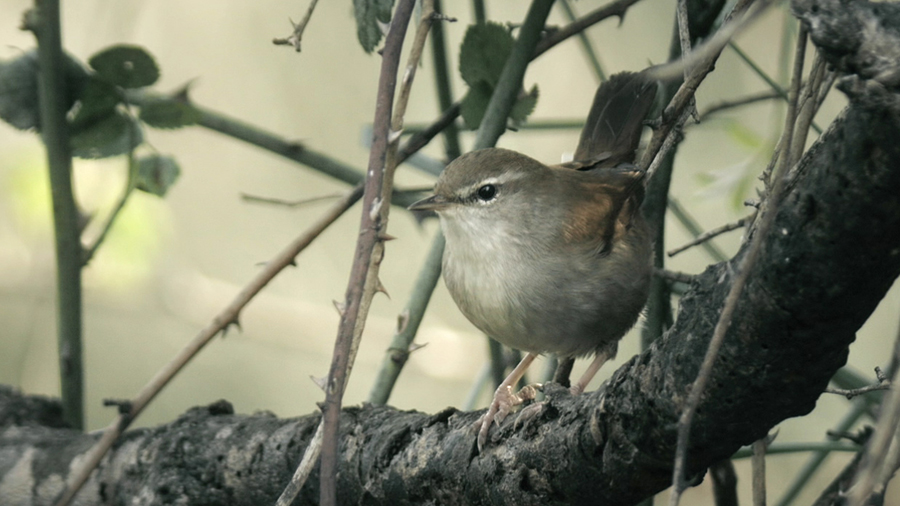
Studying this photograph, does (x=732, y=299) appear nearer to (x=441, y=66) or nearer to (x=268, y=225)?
(x=441, y=66)

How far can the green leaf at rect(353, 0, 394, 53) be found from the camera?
1736 millimetres

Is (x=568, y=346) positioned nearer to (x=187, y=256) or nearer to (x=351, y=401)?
(x=351, y=401)

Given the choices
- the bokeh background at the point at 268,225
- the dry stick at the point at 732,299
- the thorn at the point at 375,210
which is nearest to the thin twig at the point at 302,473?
the thorn at the point at 375,210

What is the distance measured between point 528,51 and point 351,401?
3588 millimetres

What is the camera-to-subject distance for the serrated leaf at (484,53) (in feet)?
7.09

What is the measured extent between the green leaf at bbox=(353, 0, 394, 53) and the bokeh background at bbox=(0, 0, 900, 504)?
236cm

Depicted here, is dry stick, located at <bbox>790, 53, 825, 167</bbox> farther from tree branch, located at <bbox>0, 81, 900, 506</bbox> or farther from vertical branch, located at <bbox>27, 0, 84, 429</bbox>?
vertical branch, located at <bbox>27, 0, 84, 429</bbox>

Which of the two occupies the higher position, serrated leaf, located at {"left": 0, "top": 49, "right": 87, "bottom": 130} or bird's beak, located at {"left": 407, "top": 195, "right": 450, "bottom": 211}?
serrated leaf, located at {"left": 0, "top": 49, "right": 87, "bottom": 130}

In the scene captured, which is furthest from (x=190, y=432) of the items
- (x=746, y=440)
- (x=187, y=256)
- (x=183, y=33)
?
(x=183, y=33)

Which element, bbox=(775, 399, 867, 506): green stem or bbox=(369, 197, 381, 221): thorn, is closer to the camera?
bbox=(369, 197, 381, 221): thorn

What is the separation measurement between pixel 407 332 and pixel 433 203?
47 centimetres

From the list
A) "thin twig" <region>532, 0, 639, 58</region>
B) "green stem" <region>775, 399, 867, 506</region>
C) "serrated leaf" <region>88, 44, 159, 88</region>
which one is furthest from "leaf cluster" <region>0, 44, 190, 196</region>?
"green stem" <region>775, 399, 867, 506</region>

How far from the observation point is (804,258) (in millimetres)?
986

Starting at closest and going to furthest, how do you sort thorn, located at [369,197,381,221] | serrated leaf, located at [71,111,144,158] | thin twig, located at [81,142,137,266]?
thorn, located at [369,197,381,221] < thin twig, located at [81,142,137,266] < serrated leaf, located at [71,111,144,158]
